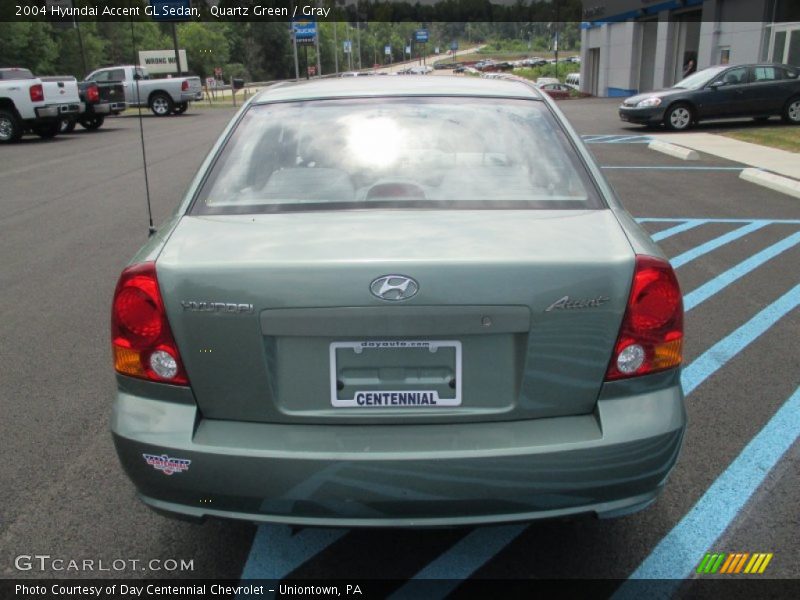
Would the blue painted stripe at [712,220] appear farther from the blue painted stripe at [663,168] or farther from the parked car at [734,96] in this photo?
the parked car at [734,96]

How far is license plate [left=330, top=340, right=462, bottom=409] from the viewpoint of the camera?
2.25 m

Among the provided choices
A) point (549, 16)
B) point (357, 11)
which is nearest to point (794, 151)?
point (549, 16)

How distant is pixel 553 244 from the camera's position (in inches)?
92.2

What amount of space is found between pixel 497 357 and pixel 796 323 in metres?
3.86

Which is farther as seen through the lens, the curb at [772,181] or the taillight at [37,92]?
the taillight at [37,92]

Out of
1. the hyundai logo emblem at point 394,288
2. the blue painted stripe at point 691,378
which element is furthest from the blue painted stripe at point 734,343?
the hyundai logo emblem at point 394,288

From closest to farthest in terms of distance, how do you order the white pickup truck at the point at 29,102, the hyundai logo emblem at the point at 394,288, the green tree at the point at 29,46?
the hyundai logo emblem at the point at 394,288
the white pickup truck at the point at 29,102
the green tree at the point at 29,46

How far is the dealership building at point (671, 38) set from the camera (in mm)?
25422

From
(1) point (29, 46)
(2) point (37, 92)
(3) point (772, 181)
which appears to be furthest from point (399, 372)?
(1) point (29, 46)

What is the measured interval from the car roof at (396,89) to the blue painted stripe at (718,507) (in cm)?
186

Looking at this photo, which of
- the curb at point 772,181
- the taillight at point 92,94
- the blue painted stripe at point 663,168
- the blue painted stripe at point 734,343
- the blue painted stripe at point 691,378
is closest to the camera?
the blue painted stripe at point 691,378

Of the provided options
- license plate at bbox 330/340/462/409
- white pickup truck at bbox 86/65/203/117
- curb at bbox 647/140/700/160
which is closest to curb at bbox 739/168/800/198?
curb at bbox 647/140/700/160

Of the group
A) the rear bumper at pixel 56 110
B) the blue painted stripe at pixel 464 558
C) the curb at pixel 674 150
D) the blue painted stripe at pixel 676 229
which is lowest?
the curb at pixel 674 150

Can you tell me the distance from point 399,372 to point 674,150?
46.8ft
